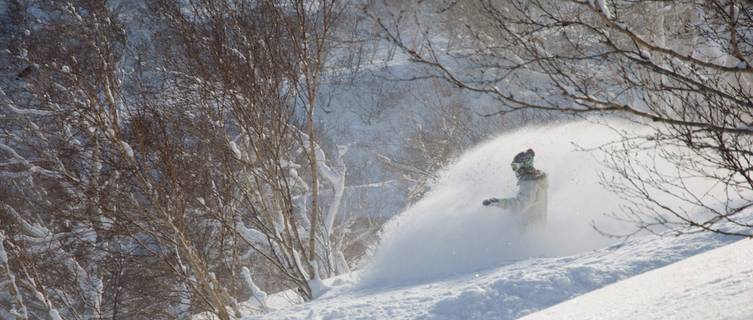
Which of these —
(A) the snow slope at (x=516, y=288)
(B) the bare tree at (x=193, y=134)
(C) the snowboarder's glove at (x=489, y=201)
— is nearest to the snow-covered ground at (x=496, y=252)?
(A) the snow slope at (x=516, y=288)

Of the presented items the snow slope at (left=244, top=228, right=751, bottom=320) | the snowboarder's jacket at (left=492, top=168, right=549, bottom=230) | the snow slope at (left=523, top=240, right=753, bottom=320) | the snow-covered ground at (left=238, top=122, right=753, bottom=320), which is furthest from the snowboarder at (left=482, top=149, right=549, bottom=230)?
the snow slope at (left=523, top=240, right=753, bottom=320)

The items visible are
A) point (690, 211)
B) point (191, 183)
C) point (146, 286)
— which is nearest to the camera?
point (690, 211)

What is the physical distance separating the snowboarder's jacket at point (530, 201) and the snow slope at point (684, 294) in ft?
9.06

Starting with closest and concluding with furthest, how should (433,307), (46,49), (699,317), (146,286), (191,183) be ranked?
(699,317)
(433,307)
(191,183)
(46,49)
(146,286)

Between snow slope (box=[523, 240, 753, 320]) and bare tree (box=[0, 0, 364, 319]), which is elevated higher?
bare tree (box=[0, 0, 364, 319])

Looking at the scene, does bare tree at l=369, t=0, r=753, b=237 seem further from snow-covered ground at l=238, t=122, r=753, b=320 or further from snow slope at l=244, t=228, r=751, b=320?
snow-covered ground at l=238, t=122, r=753, b=320

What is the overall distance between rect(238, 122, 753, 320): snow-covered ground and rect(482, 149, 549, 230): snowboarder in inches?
8.1

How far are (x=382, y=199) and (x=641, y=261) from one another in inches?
625

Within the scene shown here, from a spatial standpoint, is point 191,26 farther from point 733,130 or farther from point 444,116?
point 444,116

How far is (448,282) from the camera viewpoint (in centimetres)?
645

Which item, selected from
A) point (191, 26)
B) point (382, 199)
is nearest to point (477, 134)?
point (382, 199)

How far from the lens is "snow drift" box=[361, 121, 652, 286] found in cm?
781

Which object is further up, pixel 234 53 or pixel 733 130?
pixel 234 53

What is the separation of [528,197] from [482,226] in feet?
2.80
